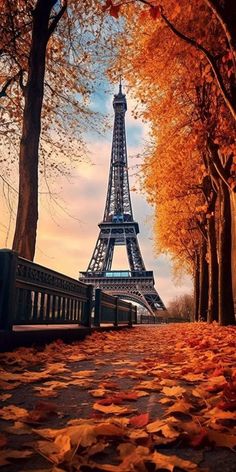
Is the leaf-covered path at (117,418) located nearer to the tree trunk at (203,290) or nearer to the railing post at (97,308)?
the railing post at (97,308)

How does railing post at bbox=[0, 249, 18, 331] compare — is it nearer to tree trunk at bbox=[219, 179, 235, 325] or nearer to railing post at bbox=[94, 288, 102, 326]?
railing post at bbox=[94, 288, 102, 326]

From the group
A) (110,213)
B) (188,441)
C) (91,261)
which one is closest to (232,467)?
(188,441)

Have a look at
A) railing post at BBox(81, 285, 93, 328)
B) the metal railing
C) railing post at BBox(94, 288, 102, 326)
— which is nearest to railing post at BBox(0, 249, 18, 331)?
the metal railing

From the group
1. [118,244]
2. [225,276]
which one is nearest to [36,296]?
[225,276]

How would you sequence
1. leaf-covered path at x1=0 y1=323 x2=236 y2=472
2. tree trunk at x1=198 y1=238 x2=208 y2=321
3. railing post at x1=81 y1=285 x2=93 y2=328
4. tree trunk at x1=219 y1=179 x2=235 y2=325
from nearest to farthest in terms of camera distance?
leaf-covered path at x1=0 y1=323 x2=236 y2=472 → railing post at x1=81 y1=285 x2=93 y2=328 → tree trunk at x1=219 y1=179 x2=235 y2=325 → tree trunk at x1=198 y1=238 x2=208 y2=321

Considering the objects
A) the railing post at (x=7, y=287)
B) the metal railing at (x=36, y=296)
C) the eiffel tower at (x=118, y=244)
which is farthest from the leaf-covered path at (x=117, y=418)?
the eiffel tower at (x=118, y=244)

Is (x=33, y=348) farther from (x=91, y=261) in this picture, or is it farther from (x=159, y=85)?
(x=91, y=261)
